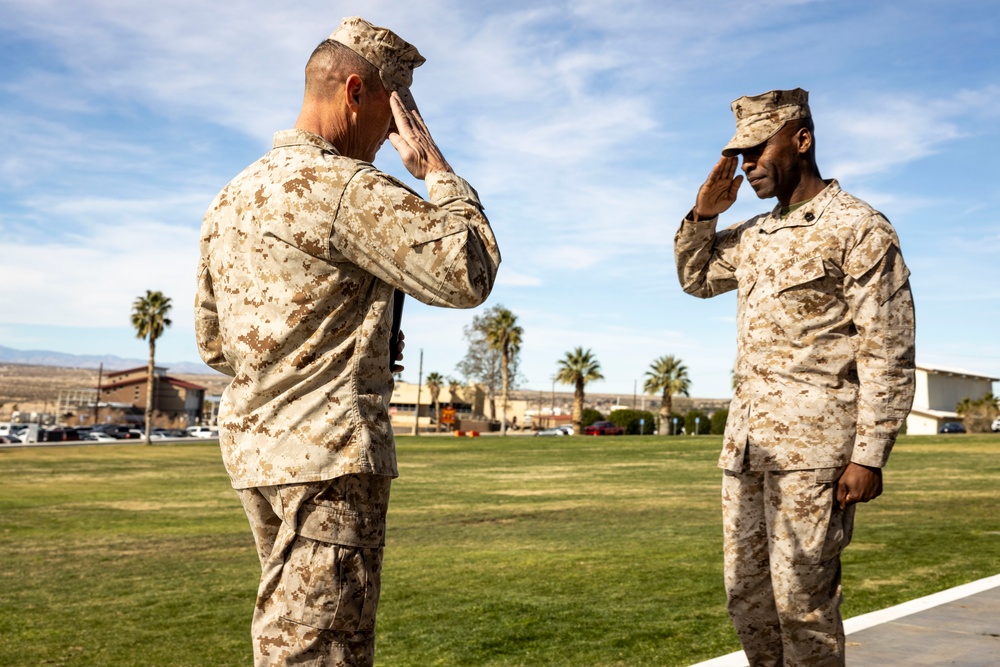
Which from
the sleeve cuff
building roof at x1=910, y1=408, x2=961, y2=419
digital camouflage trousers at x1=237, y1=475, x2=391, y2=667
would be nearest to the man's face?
the sleeve cuff

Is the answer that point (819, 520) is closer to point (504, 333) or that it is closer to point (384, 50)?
point (384, 50)

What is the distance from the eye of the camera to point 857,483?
359 cm

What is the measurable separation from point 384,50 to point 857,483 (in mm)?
2197

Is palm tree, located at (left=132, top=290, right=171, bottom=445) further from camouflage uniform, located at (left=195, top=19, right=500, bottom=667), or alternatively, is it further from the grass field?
camouflage uniform, located at (left=195, top=19, right=500, bottom=667)

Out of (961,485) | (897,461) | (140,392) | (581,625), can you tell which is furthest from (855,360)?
(140,392)

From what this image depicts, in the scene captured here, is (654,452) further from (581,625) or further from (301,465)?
(301,465)

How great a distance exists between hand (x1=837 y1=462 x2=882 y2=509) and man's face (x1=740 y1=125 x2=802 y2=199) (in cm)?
110

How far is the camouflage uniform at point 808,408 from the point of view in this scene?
11.8ft

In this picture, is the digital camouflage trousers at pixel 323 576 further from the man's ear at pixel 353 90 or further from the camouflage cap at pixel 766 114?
the camouflage cap at pixel 766 114

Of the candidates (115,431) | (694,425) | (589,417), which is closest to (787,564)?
(694,425)

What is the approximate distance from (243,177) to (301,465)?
87cm

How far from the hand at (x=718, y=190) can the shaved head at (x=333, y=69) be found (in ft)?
5.71

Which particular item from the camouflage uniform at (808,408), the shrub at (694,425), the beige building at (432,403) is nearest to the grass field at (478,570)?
the camouflage uniform at (808,408)

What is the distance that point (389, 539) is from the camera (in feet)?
43.5
